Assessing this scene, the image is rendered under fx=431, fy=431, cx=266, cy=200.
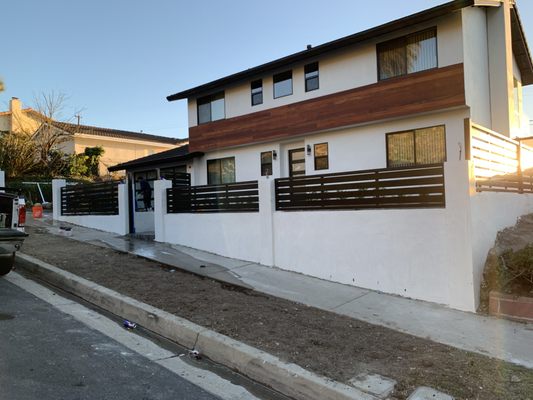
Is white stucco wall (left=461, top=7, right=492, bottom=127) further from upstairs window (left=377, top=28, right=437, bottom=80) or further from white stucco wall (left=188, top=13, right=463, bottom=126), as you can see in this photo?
upstairs window (left=377, top=28, right=437, bottom=80)

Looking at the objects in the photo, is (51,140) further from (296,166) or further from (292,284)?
(292,284)

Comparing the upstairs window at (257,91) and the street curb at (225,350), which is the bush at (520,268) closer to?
the street curb at (225,350)

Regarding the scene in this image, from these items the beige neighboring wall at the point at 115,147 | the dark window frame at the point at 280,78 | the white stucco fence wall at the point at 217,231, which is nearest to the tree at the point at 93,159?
the beige neighboring wall at the point at 115,147

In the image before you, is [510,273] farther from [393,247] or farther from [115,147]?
[115,147]

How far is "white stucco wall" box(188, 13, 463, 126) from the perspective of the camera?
11836 mm

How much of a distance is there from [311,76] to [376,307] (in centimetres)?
1011

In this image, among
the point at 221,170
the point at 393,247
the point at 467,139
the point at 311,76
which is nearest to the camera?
the point at 467,139

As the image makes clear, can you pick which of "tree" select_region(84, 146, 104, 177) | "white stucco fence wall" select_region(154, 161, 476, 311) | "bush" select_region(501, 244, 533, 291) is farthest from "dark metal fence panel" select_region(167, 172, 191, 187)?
"tree" select_region(84, 146, 104, 177)

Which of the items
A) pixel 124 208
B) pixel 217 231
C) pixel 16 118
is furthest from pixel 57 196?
pixel 16 118

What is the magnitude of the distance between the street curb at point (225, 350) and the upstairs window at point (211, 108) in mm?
11889

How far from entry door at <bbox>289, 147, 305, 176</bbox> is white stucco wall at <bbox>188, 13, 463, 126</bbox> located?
1.80 meters

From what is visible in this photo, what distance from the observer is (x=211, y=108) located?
60.1 feet

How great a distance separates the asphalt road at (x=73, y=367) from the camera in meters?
3.71

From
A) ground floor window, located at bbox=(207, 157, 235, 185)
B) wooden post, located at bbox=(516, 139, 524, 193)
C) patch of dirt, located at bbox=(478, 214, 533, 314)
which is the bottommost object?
patch of dirt, located at bbox=(478, 214, 533, 314)
